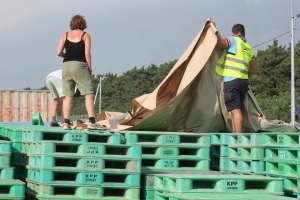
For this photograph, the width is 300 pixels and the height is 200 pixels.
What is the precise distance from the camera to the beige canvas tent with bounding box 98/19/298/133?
9195 mm

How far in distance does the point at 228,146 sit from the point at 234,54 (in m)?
1.84

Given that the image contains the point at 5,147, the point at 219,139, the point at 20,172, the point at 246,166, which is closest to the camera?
the point at 5,147

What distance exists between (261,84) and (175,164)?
52.0 meters

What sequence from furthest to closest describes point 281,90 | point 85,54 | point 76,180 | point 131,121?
point 281,90 < point 131,121 < point 85,54 < point 76,180

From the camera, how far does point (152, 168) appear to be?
318 inches

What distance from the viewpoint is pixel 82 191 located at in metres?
6.64

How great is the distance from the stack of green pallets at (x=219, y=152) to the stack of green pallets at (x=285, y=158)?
91 cm

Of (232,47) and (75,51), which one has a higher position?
(232,47)

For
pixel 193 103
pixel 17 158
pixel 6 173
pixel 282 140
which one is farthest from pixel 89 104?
pixel 282 140

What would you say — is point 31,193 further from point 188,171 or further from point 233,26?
point 233,26

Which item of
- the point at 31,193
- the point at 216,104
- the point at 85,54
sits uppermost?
the point at 85,54

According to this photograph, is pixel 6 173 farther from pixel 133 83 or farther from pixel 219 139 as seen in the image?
pixel 133 83

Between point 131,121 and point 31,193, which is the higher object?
point 131,121

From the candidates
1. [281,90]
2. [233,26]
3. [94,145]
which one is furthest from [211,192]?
[281,90]
